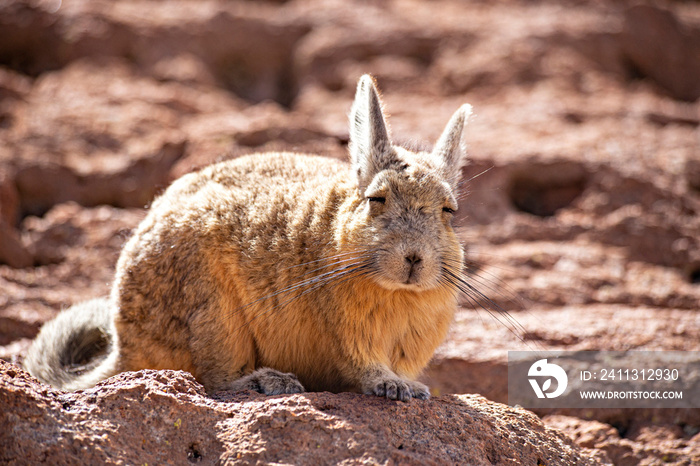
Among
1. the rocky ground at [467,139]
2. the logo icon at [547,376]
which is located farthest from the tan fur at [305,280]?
the logo icon at [547,376]

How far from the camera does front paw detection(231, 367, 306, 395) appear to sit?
4.56m

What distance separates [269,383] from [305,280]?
0.77 m

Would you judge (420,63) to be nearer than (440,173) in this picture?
No

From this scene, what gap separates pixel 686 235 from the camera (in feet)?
27.8

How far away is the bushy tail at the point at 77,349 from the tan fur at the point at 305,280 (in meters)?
0.35

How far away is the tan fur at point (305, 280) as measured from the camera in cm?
462

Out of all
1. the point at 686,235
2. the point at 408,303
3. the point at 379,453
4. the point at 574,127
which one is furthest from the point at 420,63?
the point at 379,453

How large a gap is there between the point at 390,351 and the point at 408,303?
39cm

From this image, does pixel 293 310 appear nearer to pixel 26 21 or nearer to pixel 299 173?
pixel 299 173

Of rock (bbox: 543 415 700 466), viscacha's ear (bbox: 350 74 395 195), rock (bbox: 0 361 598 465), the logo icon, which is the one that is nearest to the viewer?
rock (bbox: 0 361 598 465)

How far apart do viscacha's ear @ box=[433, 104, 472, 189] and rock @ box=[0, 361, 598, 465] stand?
1.86 meters

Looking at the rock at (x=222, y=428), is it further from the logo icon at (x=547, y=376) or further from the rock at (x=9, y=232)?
the rock at (x=9, y=232)

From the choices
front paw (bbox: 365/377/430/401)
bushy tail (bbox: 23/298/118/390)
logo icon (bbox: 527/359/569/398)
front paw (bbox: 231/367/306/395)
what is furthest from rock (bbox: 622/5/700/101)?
bushy tail (bbox: 23/298/118/390)

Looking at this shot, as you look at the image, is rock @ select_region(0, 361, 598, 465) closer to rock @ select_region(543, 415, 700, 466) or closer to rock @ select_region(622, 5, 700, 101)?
rock @ select_region(543, 415, 700, 466)
